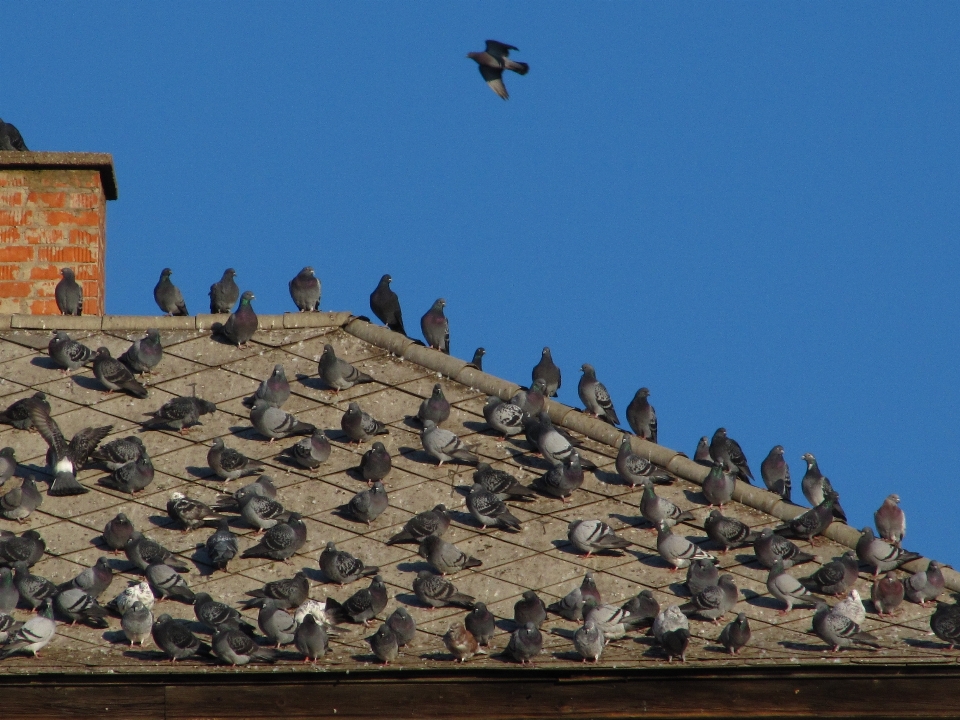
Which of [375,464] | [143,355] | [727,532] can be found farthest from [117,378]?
[727,532]

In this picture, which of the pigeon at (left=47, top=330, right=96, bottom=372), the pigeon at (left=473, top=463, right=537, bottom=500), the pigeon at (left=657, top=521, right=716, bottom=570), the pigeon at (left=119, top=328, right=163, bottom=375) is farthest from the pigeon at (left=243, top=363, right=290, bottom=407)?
the pigeon at (left=657, top=521, right=716, bottom=570)

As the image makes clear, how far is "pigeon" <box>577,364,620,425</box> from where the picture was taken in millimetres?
19438

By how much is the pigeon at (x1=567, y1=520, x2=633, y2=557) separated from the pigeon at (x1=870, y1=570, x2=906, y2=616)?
211 cm

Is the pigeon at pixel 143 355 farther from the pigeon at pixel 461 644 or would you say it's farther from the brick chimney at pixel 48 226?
the pigeon at pixel 461 644

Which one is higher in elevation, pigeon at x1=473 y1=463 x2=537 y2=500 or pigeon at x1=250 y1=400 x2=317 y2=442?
pigeon at x1=250 y1=400 x2=317 y2=442

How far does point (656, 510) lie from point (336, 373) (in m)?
3.96

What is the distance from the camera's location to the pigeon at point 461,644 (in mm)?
13027

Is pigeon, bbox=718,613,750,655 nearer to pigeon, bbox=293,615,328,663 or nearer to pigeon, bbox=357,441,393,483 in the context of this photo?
pigeon, bbox=293,615,328,663

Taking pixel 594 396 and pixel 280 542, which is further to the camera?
pixel 594 396

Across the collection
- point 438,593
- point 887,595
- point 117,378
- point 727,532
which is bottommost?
point 438,593

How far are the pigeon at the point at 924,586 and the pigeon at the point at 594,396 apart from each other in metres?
5.33

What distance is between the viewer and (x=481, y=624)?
1334 cm

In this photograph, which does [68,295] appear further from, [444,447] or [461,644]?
[461,644]

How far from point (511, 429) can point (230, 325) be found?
11.3 feet
